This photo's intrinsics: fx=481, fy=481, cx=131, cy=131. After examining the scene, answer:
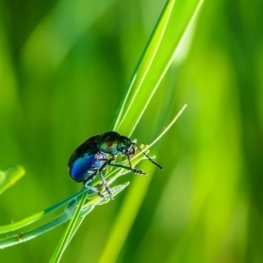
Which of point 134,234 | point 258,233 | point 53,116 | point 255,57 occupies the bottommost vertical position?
point 258,233

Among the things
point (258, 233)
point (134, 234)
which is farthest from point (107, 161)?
point (258, 233)

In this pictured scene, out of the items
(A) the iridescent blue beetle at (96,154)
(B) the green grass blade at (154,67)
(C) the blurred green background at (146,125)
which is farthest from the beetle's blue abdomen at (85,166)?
(C) the blurred green background at (146,125)

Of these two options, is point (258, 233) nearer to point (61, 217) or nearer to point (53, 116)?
point (53, 116)

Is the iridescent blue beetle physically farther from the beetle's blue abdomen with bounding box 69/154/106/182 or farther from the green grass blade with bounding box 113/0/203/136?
the green grass blade with bounding box 113/0/203/136

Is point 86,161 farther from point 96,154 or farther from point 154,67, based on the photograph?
point 154,67

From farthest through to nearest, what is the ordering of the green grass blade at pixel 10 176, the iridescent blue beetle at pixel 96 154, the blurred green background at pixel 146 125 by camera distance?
the blurred green background at pixel 146 125, the iridescent blue beetle at pixel 96 154, the green grass blade at pixel 10 176

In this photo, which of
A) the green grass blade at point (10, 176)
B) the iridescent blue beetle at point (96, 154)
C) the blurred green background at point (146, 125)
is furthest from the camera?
the blurred green background at point (146, 125)

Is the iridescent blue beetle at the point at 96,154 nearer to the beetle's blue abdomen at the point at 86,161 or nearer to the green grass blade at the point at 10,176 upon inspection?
the beetle's blue abdomen at the point at 86,161

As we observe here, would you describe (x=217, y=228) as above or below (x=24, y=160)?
below
